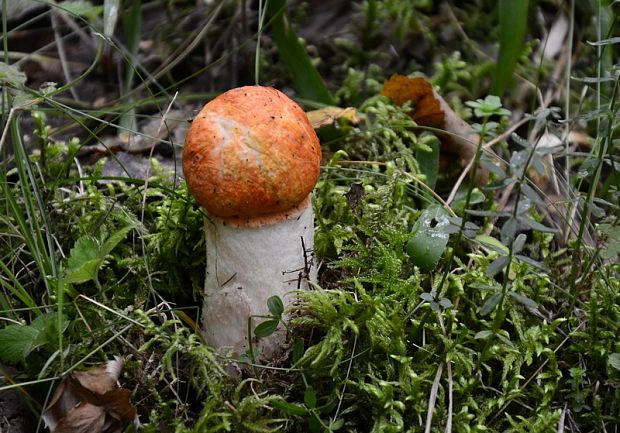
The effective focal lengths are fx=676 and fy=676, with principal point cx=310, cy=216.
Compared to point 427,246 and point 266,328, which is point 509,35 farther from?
point 266,328

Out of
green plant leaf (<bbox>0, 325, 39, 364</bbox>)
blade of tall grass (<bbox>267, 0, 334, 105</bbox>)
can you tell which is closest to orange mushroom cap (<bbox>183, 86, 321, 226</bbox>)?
green plant leaf (<bbox>0, 325, 39, 364</bbox>)

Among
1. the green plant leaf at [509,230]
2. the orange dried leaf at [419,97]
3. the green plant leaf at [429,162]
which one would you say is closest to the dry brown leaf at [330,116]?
the orange dried leaf at [419,97]

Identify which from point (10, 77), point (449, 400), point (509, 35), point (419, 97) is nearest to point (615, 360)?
point (449, 400)

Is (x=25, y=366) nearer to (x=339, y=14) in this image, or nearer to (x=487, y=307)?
(x=487, y=307)

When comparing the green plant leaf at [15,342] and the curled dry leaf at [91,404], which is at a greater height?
the green plant leaf at [15,342]

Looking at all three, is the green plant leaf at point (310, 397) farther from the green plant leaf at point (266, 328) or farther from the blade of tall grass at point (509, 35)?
the blade of tall grass at point (509, 35)

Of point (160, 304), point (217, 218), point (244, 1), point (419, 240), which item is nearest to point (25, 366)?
point (160, 304)
